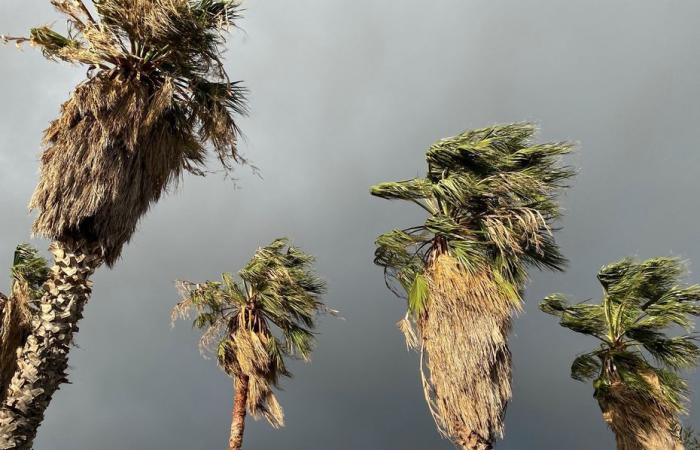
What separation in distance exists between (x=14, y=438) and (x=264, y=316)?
11.4 metres

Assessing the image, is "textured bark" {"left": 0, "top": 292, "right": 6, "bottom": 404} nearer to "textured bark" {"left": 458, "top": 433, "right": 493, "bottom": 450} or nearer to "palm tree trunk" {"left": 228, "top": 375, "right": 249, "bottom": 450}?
"palm tree trunk" {"left": 228, "top": 375, "right": 249, "bottom": 450}

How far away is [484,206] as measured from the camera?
10641mm

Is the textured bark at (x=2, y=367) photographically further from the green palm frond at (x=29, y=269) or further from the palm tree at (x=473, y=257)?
the palm tree at (x=473, y=257)

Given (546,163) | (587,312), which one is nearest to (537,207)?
(546,163)

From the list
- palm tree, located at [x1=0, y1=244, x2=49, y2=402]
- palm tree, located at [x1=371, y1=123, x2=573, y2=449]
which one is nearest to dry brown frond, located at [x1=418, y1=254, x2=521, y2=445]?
palm tree, located at [x1=371, y1=123, x2=573, y2=449]

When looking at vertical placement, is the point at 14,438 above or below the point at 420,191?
below

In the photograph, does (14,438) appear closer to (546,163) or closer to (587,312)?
(546,163)

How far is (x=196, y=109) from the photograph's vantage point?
9461 mm

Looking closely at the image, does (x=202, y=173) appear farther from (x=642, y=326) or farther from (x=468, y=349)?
(x=642, y=326)

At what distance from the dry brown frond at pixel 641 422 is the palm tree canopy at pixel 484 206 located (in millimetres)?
4897

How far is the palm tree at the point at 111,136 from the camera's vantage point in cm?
706

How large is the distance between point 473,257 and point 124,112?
21.7 feet

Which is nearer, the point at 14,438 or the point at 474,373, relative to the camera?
the point at 14,438

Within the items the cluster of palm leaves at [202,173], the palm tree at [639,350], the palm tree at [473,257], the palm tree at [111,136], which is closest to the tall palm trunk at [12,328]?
the cluster of palm leaves at [202,173]
